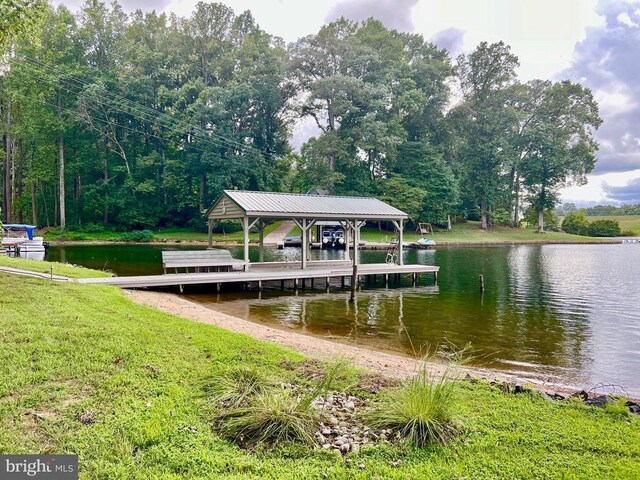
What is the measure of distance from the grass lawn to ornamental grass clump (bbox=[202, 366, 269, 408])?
0.16 metres

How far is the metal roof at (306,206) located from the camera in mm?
17312

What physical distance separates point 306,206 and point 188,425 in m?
15.0

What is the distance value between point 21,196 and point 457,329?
159 feet

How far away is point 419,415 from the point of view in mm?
4172

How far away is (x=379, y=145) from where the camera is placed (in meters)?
44.4

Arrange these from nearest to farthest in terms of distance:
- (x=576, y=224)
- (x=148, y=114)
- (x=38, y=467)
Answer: (x=38, y=467)
(x=148, y=114)
(x=576, y=224)

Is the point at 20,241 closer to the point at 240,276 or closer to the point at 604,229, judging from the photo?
the point at 240,276

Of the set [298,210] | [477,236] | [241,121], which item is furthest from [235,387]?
[477,236]

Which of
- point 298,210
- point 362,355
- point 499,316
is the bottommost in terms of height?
point 499,316

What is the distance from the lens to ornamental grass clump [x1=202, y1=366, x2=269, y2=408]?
15.0ft

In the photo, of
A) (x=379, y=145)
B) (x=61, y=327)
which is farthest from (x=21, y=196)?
(x=61, y=327)

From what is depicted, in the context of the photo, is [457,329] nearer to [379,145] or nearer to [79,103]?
[379,145]

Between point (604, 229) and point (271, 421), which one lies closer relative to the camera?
point (271, 421)

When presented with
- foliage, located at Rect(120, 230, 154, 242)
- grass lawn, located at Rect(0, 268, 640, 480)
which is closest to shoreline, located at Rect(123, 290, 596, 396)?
grass lawn, located at Rect(0, 268, 640, 480)
